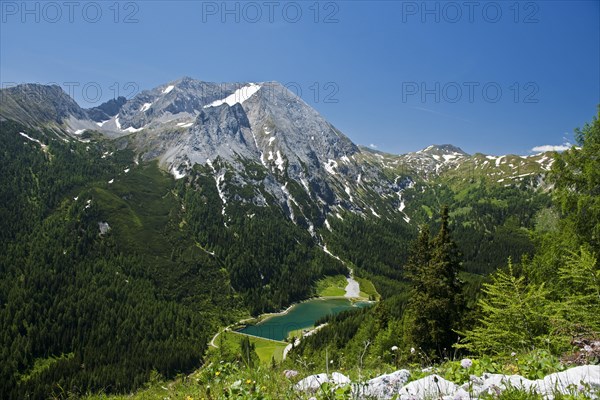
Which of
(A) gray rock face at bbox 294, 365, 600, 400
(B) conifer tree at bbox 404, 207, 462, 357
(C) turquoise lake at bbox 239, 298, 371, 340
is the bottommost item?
(C) turquoise lake at bbox 239, 298, 371, 340

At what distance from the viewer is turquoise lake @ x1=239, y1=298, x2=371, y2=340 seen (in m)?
131

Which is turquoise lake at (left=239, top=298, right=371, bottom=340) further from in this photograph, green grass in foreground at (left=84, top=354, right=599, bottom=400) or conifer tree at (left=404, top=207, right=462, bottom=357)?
green grass in foreground at (left=84, top=354, right=599, bottom=400)

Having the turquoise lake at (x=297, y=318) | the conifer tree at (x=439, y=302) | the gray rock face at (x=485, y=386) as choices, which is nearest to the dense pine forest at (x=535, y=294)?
the conifer tree at (x=439, y=302)

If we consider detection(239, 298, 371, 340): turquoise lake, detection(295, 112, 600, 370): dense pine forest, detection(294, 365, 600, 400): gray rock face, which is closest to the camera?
detection(294, 365, 600, 400): gray rock face

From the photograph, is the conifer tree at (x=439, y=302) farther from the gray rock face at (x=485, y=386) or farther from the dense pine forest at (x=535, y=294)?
the gray rock face at (x=485, y=386)

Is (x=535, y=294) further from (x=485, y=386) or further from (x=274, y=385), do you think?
(x=274, y=385)

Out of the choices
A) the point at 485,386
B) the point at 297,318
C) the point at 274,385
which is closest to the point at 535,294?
the point at 485,386

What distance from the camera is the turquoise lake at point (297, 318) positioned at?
131000mm

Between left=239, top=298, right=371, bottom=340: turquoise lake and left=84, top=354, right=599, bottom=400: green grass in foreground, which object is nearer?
left=84, top=354, right=599, bottom=400: green grass in foreground

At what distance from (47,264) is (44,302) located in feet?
78.7

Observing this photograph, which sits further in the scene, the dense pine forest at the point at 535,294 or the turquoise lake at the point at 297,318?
the turquoise lake at the point at 297,318

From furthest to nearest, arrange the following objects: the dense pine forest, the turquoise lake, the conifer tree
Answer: the turquoise lake
the conifer tree
the dense pine forest

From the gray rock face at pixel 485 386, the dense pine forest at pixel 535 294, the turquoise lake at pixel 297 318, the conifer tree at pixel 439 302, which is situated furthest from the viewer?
the turquoise lake at pixel 297 318

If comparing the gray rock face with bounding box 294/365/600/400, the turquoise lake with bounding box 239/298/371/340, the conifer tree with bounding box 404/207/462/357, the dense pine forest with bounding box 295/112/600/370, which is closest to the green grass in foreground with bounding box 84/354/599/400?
the gray rock face with bounding box 294/365/600/400
